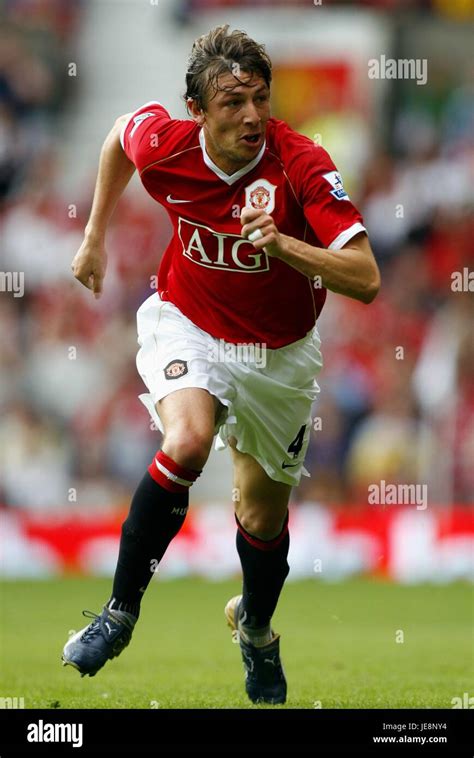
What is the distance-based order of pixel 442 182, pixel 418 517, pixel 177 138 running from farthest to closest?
pixel 442 182
pixel 418 517
pixel 177 138

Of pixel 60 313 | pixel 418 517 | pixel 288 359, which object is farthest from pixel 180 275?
pixel 60 313

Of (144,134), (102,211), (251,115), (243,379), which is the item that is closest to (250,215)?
(251,115)

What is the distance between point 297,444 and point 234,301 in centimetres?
83

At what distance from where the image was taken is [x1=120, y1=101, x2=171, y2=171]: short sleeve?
264 inches

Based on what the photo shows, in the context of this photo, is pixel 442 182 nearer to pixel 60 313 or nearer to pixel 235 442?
pixel 60 313

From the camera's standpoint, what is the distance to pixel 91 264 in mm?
6992

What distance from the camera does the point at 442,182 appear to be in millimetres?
17688

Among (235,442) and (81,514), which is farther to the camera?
(81,514)

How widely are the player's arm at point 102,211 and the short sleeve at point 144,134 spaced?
0.11 m

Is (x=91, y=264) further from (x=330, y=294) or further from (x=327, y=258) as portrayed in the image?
(x=330, y=294)

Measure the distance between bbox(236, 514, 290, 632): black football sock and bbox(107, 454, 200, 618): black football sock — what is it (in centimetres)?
95

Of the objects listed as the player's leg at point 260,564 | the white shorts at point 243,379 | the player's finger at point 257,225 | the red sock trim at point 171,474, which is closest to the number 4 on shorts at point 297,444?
the white shorts at point 243,379

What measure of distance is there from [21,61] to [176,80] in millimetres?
2229

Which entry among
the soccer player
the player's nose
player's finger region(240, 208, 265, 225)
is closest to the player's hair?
the soccer player
